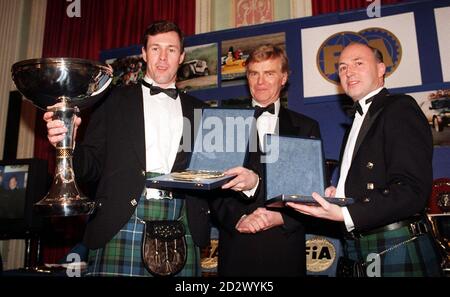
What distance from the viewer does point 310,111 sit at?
148 inches

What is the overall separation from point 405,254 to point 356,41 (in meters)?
2.43

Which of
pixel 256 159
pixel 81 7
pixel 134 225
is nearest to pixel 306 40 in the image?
pixel 256 159

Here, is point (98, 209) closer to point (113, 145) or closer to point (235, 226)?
point (113, 145)

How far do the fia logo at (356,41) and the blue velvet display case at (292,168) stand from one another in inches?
76.1

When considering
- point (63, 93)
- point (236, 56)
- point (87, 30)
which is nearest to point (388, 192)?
point (63, 93)

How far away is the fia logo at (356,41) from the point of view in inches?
142

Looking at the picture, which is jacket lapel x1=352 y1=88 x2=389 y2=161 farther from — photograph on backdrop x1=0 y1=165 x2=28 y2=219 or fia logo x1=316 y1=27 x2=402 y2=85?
photograph on backdrop x1=0 y1=165 x2=28 y2=219

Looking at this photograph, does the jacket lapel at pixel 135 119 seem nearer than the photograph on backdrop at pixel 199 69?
Yes

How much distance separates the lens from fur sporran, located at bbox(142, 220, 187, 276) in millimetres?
1992

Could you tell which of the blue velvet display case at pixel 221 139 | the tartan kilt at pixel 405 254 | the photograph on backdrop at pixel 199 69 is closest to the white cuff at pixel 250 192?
the blue velvet display case at pixel 221 139

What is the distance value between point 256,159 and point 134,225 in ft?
2.91

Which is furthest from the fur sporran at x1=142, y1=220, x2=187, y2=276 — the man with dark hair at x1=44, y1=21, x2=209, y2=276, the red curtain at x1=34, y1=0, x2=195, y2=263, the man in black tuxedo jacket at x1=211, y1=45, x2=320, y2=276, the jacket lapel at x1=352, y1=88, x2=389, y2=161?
the red curtain at x1=34, y1=0, x2=195, y2=263

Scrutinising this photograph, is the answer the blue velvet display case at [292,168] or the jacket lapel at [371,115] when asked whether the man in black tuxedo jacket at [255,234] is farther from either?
the jacket lapel at [371,115]

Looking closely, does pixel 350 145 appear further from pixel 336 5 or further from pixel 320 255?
pixel 336 5
